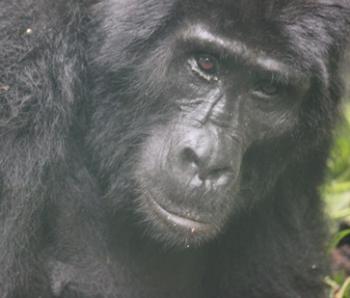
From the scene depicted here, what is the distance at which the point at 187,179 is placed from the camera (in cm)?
504

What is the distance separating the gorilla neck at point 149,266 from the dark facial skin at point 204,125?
15.9 inches

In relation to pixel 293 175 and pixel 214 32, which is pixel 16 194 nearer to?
pixel 214 32

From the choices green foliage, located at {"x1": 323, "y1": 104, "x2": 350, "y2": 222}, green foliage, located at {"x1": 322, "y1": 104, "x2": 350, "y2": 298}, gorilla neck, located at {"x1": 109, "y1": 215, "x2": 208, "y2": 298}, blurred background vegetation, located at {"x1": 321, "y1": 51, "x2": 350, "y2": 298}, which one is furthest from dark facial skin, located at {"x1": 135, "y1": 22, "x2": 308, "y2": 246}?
green foliage, located at {"x1": 323, "y1": 104, "x2": 350, "y2": 222}

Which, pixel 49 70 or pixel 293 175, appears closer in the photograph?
pixel 49 70

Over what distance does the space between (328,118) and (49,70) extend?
1772 mm

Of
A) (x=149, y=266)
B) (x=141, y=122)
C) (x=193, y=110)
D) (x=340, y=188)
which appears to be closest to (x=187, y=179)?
(x=193, y=110)

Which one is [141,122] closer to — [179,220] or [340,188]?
[179,220]

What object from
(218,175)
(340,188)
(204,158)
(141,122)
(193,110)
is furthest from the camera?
(340,188)

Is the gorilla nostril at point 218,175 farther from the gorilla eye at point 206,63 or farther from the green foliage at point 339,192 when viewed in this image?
the green foliage at point 339,192

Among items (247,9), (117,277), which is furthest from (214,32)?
(117,277)

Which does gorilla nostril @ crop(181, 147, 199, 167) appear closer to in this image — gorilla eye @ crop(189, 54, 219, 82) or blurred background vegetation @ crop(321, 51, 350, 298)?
gorilla eye @ crop(189, 54, 219, 82)

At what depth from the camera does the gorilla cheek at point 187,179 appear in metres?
5.04

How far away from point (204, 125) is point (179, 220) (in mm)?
563

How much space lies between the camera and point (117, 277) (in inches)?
224
